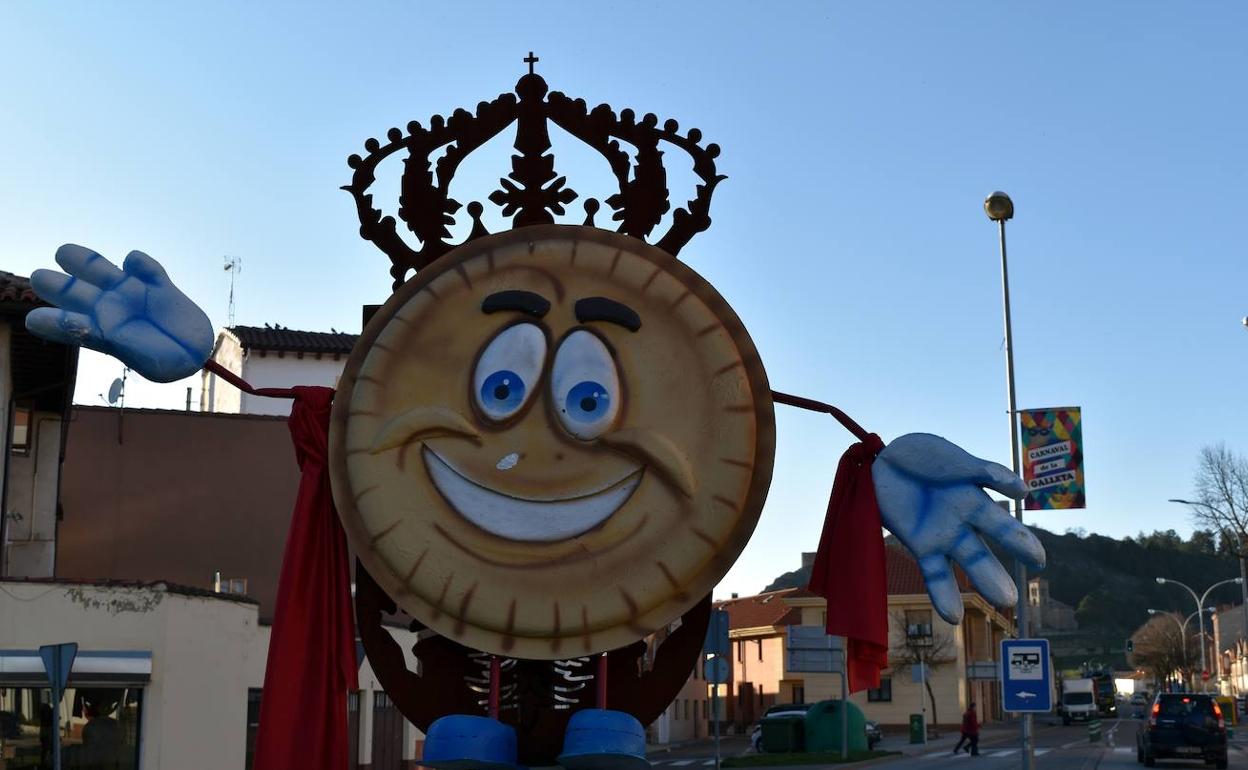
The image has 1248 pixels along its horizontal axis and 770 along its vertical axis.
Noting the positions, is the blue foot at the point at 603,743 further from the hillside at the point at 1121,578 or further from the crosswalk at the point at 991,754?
the hillside at the point at 1121,578

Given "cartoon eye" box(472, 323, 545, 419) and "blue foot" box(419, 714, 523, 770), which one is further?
"cartoon eye" box(472, 323, 545, 419)

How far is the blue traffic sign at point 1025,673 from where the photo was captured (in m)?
14.4

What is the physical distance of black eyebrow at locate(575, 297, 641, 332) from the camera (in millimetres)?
6621

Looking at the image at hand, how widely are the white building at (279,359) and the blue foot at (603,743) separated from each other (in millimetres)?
27867

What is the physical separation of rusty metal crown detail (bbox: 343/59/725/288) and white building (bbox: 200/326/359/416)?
1051 inches

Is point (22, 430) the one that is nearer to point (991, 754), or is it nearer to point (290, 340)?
point (290, 340)

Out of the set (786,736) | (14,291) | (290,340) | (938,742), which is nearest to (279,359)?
(290,340)

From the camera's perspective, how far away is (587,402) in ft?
21.4

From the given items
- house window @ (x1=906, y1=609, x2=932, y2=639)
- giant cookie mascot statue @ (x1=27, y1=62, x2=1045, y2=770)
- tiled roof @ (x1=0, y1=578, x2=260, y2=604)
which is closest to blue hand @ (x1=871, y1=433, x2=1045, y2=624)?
giant cookie mascot statue @ (x1=27, y1=62, x2=1045, y2=770)

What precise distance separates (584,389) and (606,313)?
1.22 ft

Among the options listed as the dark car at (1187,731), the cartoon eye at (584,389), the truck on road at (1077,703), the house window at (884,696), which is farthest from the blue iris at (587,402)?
the truck on road at (1077,703)

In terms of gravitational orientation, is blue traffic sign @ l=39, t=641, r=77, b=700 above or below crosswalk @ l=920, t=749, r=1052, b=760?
above

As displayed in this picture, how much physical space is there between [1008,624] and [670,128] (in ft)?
175

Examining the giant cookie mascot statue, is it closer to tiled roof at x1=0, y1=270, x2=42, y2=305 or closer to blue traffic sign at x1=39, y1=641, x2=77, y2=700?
blue traffic sign at x1=39, y1=641, x2=77, y2=700
